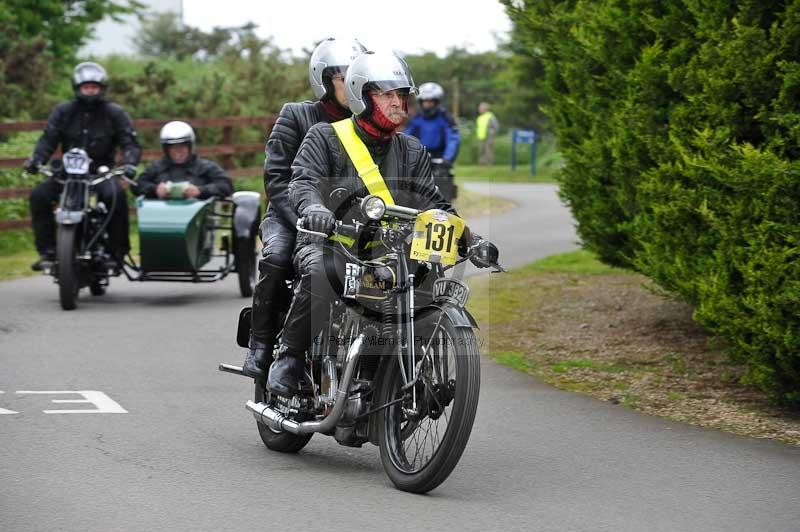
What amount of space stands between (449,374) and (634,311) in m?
7.17

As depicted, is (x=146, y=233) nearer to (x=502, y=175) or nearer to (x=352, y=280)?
(x=352, y=280)

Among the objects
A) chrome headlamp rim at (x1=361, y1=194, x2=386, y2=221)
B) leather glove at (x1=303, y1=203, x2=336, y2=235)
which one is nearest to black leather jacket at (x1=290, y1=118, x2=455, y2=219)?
leather glove at (x1=303, y1=203, x2=336, y2=235)

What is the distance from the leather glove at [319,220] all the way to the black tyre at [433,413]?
0.64 metres

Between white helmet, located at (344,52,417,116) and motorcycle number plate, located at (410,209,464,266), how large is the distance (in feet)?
2.30

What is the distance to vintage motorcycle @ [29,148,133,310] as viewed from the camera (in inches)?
531

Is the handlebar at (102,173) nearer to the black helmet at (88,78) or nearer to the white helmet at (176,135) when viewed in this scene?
the white helmet at (176,135)

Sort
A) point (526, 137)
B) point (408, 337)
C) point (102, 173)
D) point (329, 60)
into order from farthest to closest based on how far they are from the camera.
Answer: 1. point (526, 137)
2. point (102, 173)
3. point (329, 60)
4. point (408, 337)

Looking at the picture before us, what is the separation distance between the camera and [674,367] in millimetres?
10547

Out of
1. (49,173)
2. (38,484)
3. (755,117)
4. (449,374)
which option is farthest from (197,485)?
(49,173)

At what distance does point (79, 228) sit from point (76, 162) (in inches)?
24.9

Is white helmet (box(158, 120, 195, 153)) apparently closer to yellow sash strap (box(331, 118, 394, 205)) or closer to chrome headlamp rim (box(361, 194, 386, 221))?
yellow sash strap (box(331, 118, 394, 205))

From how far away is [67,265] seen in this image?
13445 mm

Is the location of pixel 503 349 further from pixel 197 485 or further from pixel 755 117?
pixel 197 485

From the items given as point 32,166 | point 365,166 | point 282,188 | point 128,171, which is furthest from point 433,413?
point 32,166
